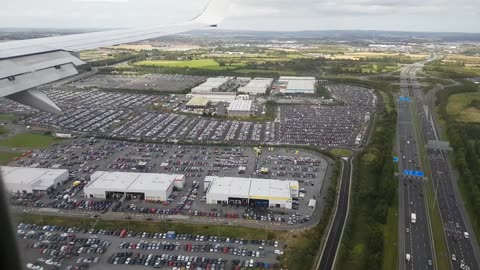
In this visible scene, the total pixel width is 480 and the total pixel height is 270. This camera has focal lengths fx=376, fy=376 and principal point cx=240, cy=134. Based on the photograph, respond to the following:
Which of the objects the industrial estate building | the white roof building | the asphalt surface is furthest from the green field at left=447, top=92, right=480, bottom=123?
the industrial estate building

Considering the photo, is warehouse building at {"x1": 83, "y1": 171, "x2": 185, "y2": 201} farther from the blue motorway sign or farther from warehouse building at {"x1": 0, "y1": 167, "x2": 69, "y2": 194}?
the blue motorway sign

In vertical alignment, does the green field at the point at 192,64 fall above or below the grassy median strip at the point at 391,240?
above

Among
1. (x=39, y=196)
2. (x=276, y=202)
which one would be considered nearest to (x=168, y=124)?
(x=39, y=196)

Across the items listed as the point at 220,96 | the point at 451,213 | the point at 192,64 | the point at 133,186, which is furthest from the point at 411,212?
the point at 192,64

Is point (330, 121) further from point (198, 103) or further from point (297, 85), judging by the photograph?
point (297, 85)

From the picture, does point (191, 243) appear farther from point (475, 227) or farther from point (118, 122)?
point (118, 122)

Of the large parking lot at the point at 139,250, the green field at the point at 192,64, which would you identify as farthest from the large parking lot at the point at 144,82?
the large parking lot at the point at 139,250

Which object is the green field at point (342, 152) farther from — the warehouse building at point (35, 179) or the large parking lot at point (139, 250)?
the warehouse building at point (35, 179)
